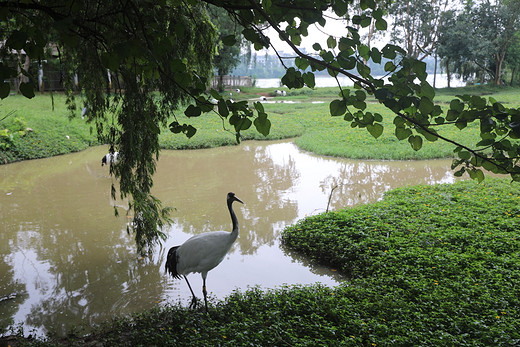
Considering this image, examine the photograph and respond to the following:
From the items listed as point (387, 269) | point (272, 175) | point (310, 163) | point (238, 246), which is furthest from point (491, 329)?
point (310, 163)

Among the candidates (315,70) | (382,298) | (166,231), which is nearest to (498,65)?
(166,231)

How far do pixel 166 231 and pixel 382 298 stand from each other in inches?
174

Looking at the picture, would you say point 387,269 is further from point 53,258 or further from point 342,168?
point 342,168

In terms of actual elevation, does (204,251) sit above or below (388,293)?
above

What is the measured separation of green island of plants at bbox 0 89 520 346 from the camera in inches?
156

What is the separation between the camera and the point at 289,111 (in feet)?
78.9

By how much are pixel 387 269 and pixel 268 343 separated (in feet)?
7.35

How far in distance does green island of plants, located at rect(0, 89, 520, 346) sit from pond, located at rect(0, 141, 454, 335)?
58 centimetres

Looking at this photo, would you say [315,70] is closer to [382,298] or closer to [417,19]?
[382,298]

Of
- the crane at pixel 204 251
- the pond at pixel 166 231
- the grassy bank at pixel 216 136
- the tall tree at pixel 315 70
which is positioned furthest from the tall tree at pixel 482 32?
the tall tree at pixel 315 70

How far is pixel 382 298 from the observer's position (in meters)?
4.71

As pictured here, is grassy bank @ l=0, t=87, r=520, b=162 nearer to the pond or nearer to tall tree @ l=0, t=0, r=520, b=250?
the pond

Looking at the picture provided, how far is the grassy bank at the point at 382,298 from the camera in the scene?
3949 millimetres

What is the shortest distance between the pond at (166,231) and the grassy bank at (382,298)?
58cm
